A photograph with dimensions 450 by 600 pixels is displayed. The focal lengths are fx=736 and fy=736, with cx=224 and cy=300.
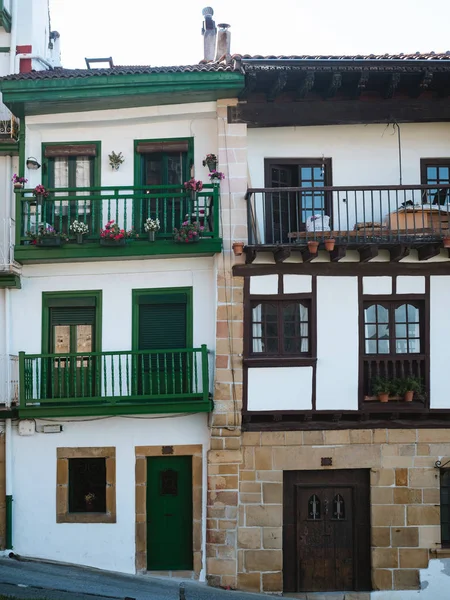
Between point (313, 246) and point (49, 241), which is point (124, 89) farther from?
point (313, 246)

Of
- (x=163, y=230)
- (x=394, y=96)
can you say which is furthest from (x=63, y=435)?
(x=394, y=96)

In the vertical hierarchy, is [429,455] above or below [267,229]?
below

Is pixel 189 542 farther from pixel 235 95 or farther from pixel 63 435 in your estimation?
pixel 235 95

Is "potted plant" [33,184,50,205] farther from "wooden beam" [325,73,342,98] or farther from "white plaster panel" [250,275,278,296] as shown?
"wooden beam" [325,73,342,98]

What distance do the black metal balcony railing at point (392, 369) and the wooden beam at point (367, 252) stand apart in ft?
5.56

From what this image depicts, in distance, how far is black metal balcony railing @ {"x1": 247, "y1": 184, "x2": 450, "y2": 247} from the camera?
12.4 metres

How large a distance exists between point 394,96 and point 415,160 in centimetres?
121

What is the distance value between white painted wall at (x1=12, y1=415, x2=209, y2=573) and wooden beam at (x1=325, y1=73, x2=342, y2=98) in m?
6.15

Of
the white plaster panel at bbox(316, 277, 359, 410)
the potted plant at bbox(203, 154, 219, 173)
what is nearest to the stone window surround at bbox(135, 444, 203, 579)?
the white plaster panel at bbox(316, 277, 359, 410)

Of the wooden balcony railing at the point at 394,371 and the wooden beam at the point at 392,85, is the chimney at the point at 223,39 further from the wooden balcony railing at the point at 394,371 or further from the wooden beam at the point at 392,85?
the wooden balcony railing at the point at 394,371

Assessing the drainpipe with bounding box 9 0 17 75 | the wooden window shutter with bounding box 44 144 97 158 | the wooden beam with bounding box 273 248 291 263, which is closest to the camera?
the wooden beam with bounding box 273 248 291 263

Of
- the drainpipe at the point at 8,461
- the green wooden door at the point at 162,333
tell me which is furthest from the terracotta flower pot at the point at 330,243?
the drainpipe at the point at 8,461

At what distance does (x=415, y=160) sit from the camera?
1347 cm

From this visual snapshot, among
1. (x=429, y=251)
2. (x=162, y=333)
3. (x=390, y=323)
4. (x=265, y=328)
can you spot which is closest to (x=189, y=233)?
(x=162, y=333)
